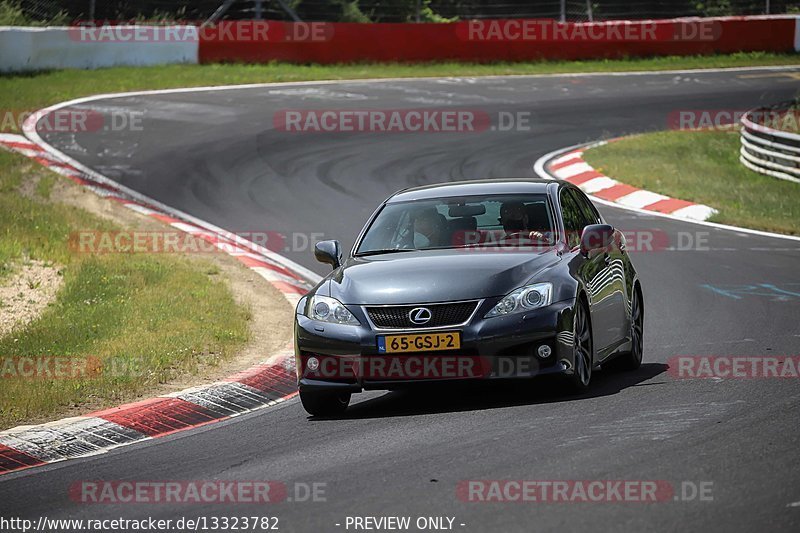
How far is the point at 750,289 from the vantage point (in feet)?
43.9

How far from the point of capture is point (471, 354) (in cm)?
834

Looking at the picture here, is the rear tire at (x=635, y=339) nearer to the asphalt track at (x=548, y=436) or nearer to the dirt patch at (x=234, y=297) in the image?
the asphalt track at (x=548, y=436)

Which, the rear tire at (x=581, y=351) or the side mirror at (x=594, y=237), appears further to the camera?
the side mirror at (x=594, y=237)

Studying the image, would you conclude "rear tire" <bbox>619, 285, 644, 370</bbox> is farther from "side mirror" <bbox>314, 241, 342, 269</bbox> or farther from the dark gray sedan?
"side mirror" <bbox>314, 241, 342, 269</bbox>

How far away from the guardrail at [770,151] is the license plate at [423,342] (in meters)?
14.5

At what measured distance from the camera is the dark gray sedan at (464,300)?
27.6 ft

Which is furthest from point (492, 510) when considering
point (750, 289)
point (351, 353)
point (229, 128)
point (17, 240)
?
point (229, 128)

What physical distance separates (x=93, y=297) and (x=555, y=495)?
8305 millimetres

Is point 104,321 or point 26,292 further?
point 26,292

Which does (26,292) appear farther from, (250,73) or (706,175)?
(250,73)

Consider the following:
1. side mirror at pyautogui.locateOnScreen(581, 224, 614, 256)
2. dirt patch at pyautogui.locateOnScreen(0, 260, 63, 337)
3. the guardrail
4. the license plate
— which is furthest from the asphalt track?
the guardrail

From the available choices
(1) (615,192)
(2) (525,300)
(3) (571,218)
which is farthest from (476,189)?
(1) (615,192)

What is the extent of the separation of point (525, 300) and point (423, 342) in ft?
2.35

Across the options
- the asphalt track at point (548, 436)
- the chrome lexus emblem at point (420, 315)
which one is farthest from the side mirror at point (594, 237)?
the chrome lexus emblem at point (420, 315)
